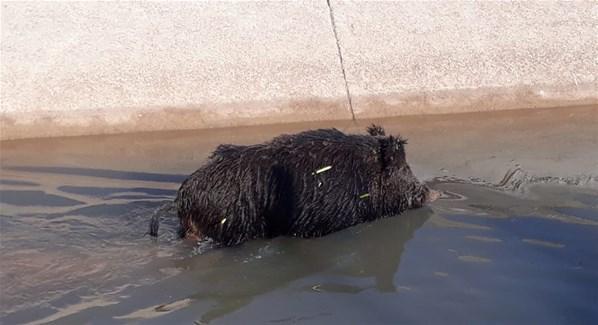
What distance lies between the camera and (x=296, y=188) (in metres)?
6.09

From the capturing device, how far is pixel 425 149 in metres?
7.74

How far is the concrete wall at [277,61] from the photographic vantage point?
8.69 meters

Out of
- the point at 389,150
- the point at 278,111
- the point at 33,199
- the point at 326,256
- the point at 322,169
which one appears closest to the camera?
the point at 326,256

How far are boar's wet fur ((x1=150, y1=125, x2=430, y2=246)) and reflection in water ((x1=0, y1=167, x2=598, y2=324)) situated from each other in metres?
0.13

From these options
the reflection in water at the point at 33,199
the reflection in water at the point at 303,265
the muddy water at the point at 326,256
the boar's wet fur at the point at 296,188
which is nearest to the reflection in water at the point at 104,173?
the muddy water at the point at 326,256

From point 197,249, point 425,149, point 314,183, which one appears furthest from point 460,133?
point 197,249

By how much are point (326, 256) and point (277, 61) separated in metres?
3.68

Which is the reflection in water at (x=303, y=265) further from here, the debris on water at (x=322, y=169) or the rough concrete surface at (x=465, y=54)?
the rough concrete surface at (x=465, y=54)

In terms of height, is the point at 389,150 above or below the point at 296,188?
above

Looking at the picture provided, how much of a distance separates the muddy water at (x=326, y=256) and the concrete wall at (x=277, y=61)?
3.51ft

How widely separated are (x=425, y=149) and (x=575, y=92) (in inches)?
78.6

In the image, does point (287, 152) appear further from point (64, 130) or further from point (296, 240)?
point (64, 130)

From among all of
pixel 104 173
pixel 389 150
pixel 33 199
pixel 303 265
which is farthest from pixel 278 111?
pixel 303 265

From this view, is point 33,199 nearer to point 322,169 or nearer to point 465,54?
point 322,169
